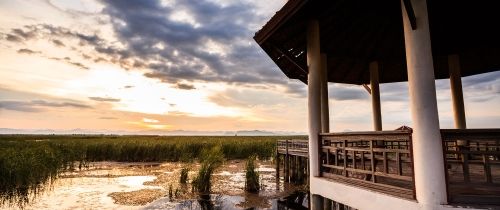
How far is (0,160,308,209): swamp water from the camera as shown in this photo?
12.6 meters

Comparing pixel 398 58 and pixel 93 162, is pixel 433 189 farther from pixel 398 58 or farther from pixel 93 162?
pixel 93 162

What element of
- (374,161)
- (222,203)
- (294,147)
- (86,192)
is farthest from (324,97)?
(86,192)

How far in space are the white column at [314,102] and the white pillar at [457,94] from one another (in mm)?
5164

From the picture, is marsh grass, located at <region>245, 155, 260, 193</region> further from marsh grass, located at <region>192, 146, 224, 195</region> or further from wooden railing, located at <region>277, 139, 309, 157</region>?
wooden railing, located at <region>277, 139, 309, 157</region>

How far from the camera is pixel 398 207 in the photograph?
4062 millimetres

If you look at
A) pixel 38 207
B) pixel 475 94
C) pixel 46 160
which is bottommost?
pixel 38 207

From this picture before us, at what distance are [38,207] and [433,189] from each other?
13202 mm

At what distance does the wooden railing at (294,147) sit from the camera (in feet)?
54.4

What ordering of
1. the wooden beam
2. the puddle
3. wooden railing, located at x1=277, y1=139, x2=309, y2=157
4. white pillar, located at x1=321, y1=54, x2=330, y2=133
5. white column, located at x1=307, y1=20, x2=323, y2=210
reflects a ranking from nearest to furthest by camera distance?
the wooden beam → white column, located at x1=307, y1=20, x2=323, y2=210 → white pillar, located at x1=321, y1=54, x2=330, y2=133 → the puddle → wooden railing, located at x1=277, y1=139, x2=309, y2=157

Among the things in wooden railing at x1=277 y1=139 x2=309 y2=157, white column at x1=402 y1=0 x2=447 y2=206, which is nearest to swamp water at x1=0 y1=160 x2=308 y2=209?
wooden railing at x1=277 y1=139 x2=309 y2=157

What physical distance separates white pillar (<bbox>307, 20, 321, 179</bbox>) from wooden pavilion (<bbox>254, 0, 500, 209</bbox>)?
0.7 inches

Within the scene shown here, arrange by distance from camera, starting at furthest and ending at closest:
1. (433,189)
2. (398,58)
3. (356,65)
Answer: (356,65), (398,58), (433,189)

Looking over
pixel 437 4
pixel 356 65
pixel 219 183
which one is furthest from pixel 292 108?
pixel 437 4

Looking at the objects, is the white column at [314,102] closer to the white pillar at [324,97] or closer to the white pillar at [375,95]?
the white pillar at [324,97]
